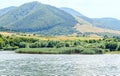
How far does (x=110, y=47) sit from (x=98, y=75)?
104369 mm

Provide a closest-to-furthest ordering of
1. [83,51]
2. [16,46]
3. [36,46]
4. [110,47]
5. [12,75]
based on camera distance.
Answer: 1. [12,75]
2. [83,51]
3. [110,47]
4. [36,46]
5. [16,46]

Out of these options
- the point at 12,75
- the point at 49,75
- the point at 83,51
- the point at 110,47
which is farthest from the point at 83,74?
the point at 110,47

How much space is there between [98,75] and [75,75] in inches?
174

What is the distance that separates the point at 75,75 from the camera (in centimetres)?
7119

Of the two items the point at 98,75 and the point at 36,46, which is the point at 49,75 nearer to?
the point at 98,75

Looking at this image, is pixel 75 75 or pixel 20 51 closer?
pixel 75 75

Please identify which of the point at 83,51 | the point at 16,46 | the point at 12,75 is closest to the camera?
the point at 12,75

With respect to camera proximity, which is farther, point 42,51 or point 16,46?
point 16,46

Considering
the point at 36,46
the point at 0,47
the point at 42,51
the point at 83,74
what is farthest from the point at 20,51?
the point at 83,74

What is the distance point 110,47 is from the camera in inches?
6821

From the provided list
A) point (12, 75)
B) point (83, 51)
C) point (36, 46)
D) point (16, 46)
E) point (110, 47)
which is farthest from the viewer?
point (16, 46)

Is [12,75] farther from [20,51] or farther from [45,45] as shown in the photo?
[45,45]

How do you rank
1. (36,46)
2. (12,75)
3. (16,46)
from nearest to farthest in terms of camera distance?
(12,75)
(36,46)
(16,46)

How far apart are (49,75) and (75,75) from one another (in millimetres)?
5026
